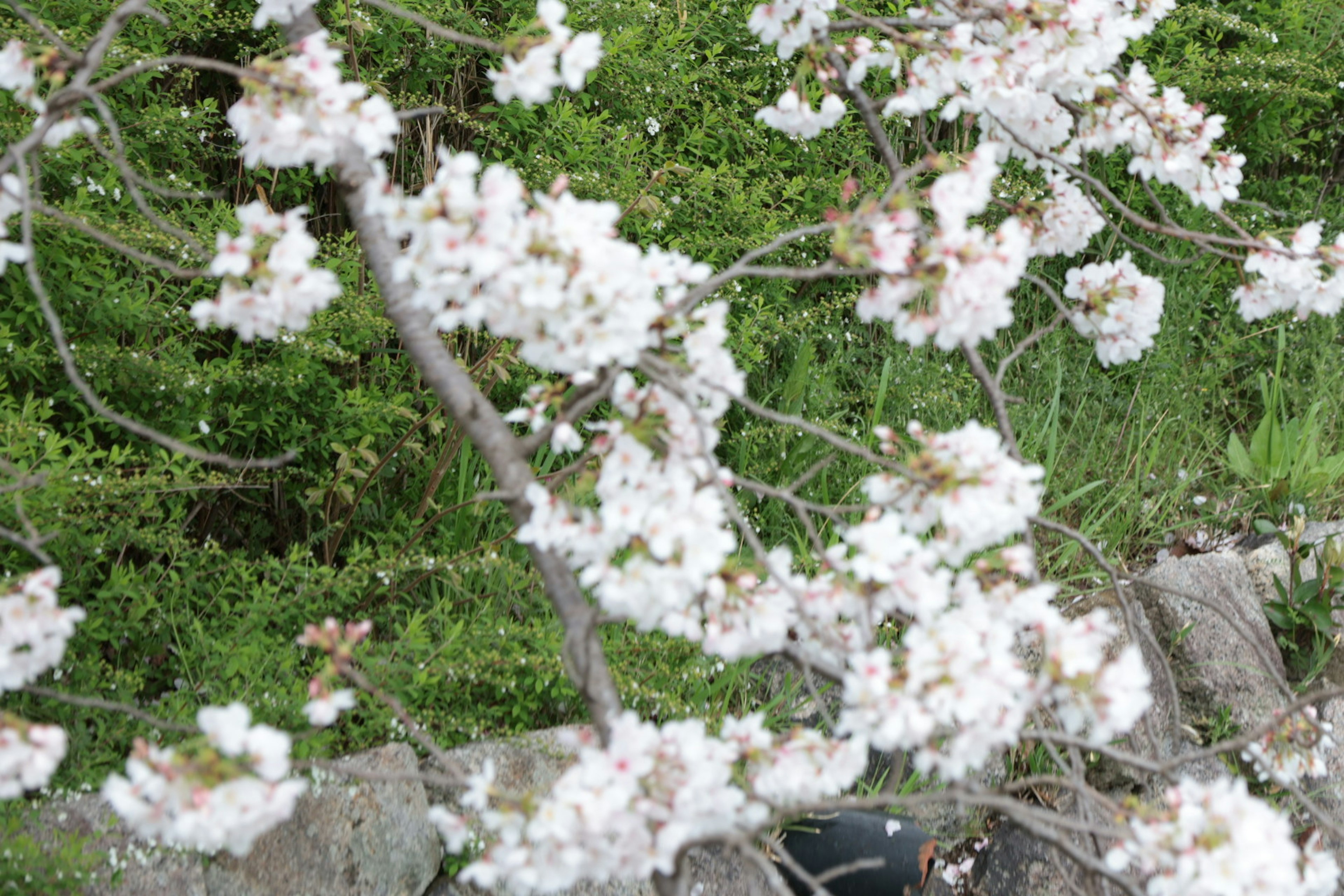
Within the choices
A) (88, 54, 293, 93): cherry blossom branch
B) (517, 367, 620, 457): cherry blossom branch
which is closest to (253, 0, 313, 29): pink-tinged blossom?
(88, 54, 293, 93): cherry blossom branch

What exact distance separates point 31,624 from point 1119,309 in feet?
5.18

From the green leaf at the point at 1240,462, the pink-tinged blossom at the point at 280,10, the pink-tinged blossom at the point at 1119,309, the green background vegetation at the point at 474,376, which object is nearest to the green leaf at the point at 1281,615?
the green background vegetation at the point at 474,376

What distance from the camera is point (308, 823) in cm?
184

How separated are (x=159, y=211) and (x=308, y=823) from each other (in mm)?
1539

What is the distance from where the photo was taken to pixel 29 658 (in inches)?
45.4

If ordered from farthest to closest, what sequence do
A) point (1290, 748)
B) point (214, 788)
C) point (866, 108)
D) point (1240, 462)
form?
point (1240, 462), point (866, 108), point (1290, 748), point (214, 788)

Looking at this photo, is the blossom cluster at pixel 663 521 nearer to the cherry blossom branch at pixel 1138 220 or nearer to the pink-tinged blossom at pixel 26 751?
the pink-tinged blossom at pixel 26 751

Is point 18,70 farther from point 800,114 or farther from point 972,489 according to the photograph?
point 972,489

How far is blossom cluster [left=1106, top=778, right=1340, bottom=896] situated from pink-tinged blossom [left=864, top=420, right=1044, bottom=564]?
34 centimetres

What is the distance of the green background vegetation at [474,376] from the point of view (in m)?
2.03

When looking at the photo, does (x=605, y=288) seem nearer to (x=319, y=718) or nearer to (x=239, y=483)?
(x=319, y=718)

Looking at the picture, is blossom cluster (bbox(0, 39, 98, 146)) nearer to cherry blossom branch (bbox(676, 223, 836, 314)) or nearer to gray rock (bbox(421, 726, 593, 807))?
cherry blossom branch (bbox(676, 223, 836, 314))

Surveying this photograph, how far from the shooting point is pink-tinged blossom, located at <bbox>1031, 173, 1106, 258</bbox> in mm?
1854

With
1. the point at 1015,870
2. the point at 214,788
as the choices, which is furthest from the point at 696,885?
the point at 214,788
